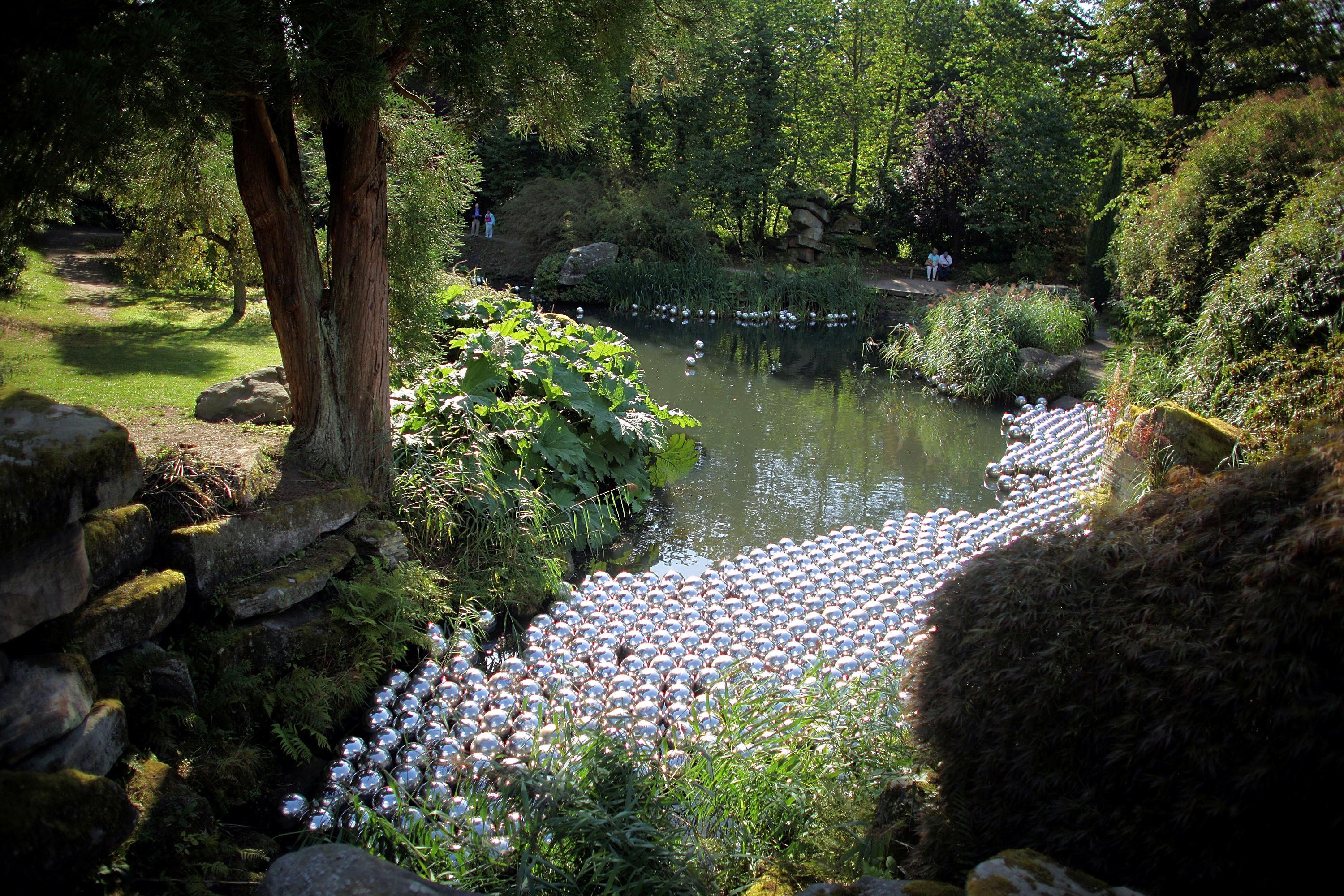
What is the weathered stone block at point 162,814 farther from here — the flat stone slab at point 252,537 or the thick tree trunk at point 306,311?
the thick tree trunk at point 306,311

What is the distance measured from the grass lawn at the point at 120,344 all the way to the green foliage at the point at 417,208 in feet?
5.16

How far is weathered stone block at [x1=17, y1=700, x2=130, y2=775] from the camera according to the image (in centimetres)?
259

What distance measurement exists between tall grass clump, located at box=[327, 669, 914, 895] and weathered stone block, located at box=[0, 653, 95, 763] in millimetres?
1040

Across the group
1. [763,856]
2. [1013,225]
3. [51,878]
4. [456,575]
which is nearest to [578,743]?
[763,856]

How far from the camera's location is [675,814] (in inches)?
113

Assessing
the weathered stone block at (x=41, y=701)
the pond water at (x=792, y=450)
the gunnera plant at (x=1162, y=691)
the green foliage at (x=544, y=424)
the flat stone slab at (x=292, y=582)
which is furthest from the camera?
the pond water at (x=792, y=450)

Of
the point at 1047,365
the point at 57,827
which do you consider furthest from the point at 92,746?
the point at 1047,365

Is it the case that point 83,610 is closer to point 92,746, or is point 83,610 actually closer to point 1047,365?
point 92,746

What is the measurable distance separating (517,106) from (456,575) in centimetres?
303

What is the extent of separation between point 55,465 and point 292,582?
1325mm

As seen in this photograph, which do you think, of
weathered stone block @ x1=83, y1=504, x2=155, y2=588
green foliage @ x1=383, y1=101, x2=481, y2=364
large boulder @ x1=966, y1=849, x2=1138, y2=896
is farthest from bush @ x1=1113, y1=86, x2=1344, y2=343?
weathered stone block @ x1=83, y1=504, x2=155, y2=588

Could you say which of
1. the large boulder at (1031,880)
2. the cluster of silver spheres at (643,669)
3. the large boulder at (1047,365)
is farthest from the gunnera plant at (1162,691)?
the large boulder at (1047,365)

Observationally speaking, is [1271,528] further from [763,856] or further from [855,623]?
[855,623]

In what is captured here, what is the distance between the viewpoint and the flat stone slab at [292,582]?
3.68 meters
